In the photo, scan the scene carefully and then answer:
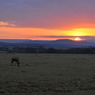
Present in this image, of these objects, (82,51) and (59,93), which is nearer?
(59,93)

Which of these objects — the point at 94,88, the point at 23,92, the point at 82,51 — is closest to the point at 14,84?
the point at 23,92

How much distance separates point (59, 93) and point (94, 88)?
239cm

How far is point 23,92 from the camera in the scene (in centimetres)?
1363

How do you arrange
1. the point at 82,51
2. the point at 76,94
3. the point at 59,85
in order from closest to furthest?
the point at 76,94 → the point at 59,85 → the point at 82,51

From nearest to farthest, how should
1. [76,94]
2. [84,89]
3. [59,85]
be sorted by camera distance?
[76,94] < [84,89] < [59,85]

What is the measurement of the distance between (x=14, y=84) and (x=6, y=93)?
243 cm

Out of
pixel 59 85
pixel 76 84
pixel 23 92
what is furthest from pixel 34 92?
pixel 76 84

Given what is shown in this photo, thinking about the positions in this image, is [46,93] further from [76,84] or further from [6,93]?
[76,84]

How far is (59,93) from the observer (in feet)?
44.1

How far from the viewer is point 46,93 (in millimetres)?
13422

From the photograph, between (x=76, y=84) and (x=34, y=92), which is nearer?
(x=34, y=92)

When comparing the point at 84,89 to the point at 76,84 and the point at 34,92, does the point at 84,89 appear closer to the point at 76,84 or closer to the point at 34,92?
the point at 76,84

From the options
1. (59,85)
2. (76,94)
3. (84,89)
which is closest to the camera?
(76,94)

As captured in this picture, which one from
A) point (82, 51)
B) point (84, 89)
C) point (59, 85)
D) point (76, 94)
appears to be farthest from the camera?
point (82, 51)
